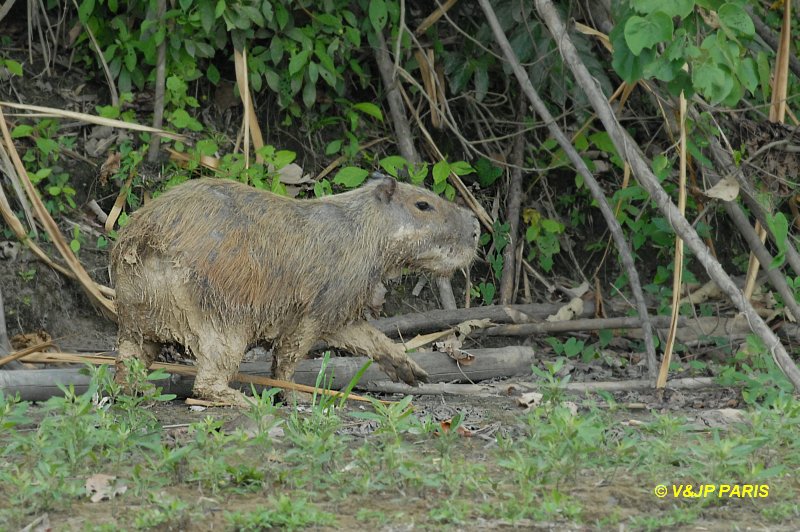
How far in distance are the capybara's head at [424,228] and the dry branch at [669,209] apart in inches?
32.1

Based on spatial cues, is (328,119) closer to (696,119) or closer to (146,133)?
(146,133)

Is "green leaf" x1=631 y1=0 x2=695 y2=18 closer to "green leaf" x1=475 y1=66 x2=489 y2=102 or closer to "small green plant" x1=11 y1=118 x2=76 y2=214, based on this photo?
"green leaf" x1=475 y1=66 x2=489 y2=102

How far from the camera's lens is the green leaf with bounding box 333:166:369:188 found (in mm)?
6340

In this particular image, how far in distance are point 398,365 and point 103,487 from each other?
209 centimetres

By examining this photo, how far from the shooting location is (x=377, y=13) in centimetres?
657

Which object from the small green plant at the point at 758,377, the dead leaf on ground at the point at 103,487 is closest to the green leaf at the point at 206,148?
the small green plant at the point at 758,377

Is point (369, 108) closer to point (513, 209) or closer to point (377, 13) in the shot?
point (377, 13)

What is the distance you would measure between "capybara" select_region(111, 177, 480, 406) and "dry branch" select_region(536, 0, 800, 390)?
828 millimetres

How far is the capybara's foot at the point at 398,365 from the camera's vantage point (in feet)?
16.8

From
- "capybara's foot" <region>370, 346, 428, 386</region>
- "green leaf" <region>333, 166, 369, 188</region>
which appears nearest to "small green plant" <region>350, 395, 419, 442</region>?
"capybara's foot" <region>370, 346, 428, 386</region>

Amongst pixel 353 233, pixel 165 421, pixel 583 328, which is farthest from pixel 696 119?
pixel 165 421

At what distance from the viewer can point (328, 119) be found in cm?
700

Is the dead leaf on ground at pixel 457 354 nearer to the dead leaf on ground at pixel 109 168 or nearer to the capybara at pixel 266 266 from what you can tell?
the capybara at pixel 266 266

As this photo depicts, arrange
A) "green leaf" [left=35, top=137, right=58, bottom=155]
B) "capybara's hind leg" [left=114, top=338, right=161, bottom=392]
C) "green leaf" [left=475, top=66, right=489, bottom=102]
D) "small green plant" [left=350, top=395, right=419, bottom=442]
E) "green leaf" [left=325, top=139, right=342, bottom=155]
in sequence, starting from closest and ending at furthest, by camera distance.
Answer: "small green plant" [left=350, top=395, right=419, bottom=442] < "capybara's hind leg" [left=114, top=338, right=161, bottom=392] < "green leaf" [left=35, top=137, right=58, bottom=155] < "green leaf" [left=325, top=139, right=342, bottom=155] < "green leaf" [left=475, top=66, right=489, bottom=102]
